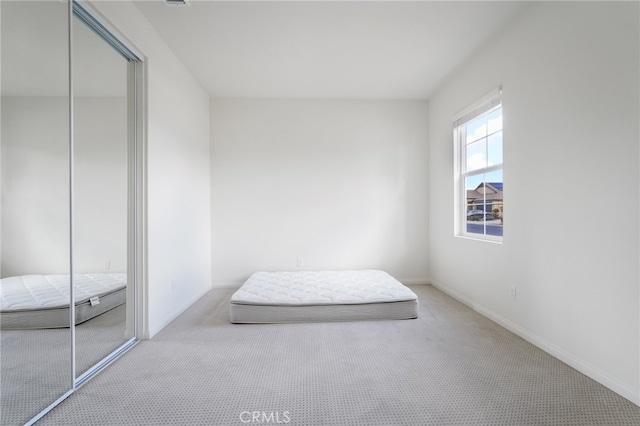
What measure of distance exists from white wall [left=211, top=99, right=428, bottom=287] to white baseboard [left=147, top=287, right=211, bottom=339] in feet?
2.12

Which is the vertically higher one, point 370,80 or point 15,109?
point 370,80

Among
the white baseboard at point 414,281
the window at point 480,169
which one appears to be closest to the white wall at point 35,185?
the window at point 480,169

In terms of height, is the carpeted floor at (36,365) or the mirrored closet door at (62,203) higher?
the mirrored closet door at (62,203)

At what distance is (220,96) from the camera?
390cm

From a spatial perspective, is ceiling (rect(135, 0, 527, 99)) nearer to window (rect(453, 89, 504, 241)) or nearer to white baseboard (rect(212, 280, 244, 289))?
window (rect(453, 89, 504, 241))

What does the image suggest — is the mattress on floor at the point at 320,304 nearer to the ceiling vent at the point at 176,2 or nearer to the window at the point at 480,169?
the window at the point at 480,169

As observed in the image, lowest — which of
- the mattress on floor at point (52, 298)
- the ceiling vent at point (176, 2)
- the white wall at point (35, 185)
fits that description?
the mattress on floor at point (52, 298)

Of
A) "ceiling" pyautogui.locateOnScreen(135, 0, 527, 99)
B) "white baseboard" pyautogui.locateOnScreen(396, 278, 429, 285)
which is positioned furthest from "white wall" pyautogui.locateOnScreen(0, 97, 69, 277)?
"white baseboard" pyautogui.locateOnScreen(396, 278, 429, 285)

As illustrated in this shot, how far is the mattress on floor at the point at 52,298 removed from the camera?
137cm

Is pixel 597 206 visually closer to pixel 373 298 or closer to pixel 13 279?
pixel 373 298

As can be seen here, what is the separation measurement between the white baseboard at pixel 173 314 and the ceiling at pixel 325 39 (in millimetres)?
2594

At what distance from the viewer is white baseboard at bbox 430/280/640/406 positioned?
1544 mm

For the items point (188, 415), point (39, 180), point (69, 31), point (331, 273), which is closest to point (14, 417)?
point (188, 415)

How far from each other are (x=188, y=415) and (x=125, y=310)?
1207 mm
